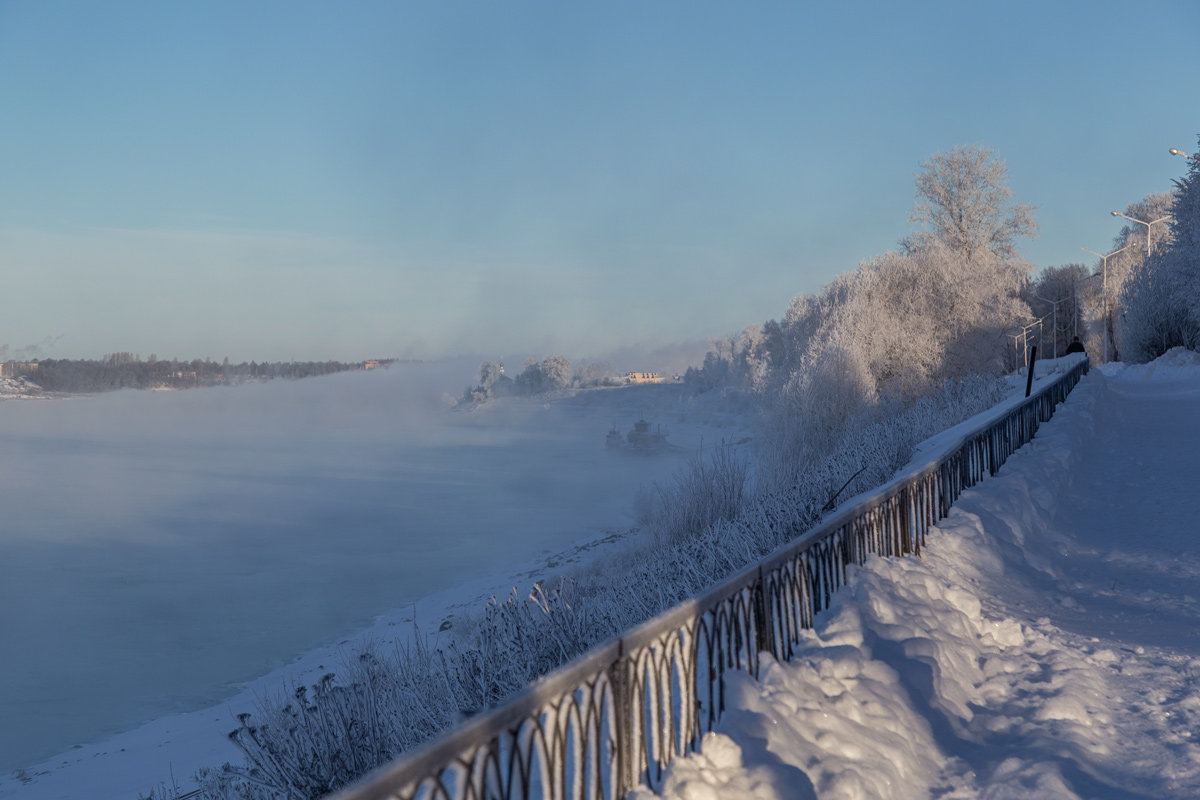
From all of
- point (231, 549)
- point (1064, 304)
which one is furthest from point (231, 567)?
point (1064, 304)

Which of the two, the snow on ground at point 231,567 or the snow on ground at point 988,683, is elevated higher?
the snow on ground at point 988,683

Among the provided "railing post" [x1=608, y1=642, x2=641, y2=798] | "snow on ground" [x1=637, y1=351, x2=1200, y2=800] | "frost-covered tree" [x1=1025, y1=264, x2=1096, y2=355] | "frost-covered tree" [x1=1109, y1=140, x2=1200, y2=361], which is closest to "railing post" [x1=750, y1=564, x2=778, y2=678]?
"snow on ground" [x1=637, y1=351, x2=1200, y2=800]

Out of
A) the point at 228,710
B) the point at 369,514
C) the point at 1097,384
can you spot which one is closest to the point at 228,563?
the point at 369,514

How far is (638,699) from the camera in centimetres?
323

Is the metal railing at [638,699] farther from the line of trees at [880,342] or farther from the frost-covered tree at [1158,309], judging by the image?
the frost-covered tree at [1158,309]

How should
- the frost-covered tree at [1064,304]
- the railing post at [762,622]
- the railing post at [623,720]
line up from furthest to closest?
the frost-covered tree at [1064,304] → the railing post at [762,622] → the railing post at [623,720]

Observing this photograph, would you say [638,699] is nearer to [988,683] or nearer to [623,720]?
[623,720]

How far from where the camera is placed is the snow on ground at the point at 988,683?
12.8 feet

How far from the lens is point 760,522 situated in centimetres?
1055

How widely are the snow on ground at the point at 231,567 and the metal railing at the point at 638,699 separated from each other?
8.86m

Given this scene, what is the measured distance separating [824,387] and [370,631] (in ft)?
81.7

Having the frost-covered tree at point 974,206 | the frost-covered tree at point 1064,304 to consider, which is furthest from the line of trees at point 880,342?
the frost-covered tree at point 1064,304

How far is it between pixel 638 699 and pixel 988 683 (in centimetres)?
334

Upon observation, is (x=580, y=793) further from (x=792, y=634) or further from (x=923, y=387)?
(x=923, y=387)
